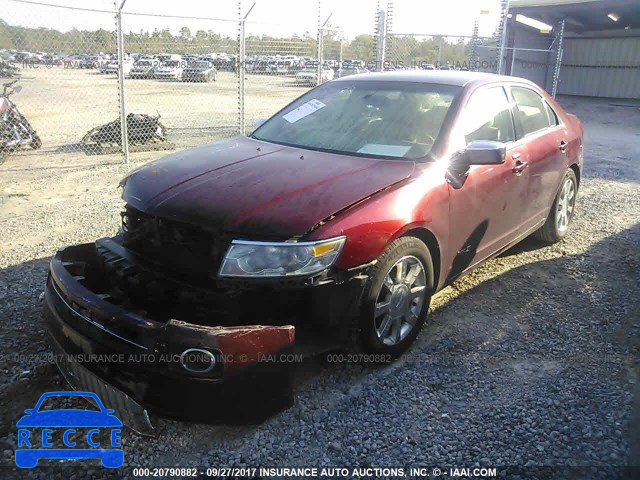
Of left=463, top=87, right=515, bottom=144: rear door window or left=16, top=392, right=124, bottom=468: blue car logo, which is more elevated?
left=463, top=87, right=515, bottom=144: rear door window

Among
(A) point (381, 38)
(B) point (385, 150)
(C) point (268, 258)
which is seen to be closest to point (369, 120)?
(B) point (385, 150)

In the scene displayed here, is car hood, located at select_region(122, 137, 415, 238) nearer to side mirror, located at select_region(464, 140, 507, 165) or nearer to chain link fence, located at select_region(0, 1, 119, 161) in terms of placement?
side mirror, located at select_region(464, 140, 507, 165)

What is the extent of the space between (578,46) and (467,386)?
73.5 ft

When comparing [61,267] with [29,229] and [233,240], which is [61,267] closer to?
[233,240]

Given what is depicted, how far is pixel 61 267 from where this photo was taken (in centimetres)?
297

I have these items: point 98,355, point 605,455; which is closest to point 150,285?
point 98,355

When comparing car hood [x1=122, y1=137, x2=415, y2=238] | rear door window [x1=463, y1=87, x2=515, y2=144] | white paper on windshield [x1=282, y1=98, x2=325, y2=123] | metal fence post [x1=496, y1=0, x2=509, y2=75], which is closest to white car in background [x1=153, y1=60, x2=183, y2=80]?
white paper on windshield [x1=282, y1=98, x2=325, y2=123]

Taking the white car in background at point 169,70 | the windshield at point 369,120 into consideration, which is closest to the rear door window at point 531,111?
the windshield at point 369,120

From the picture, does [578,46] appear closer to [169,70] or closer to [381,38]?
[381,38]

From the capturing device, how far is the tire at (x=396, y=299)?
2930mm

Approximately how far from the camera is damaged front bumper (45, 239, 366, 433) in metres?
2.38

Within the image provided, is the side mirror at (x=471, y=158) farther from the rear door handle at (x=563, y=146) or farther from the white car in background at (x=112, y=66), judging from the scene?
the white car in background at (x=112, y=66)

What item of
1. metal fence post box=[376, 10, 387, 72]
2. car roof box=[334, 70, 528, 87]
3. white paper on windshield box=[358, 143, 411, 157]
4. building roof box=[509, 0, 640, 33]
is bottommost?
white paper on windshield box=[358, 143, 411, 157]

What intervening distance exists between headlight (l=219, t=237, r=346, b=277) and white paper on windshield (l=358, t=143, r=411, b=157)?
1.16 metres
